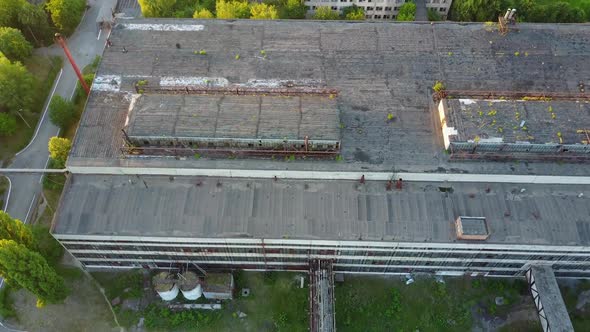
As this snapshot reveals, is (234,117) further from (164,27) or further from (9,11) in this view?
(9,11)

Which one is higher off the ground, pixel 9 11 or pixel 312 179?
pixel 9 11

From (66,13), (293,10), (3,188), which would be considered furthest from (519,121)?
(66,13)

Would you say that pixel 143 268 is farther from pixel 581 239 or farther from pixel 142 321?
pixel 581 239

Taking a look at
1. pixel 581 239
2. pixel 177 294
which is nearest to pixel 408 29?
pixel 581 239

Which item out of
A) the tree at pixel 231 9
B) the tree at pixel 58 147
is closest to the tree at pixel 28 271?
the tree at pixel 58 147

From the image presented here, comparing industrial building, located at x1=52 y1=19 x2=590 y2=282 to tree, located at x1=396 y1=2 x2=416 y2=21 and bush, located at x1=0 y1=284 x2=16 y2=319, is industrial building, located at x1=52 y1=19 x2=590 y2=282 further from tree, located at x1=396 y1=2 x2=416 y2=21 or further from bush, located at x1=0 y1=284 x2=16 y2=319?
tree, located at x1=396 y1=2 x2=416 y2=21

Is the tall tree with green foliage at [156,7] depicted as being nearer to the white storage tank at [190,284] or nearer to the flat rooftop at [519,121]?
the white storage tank at [190,284]
